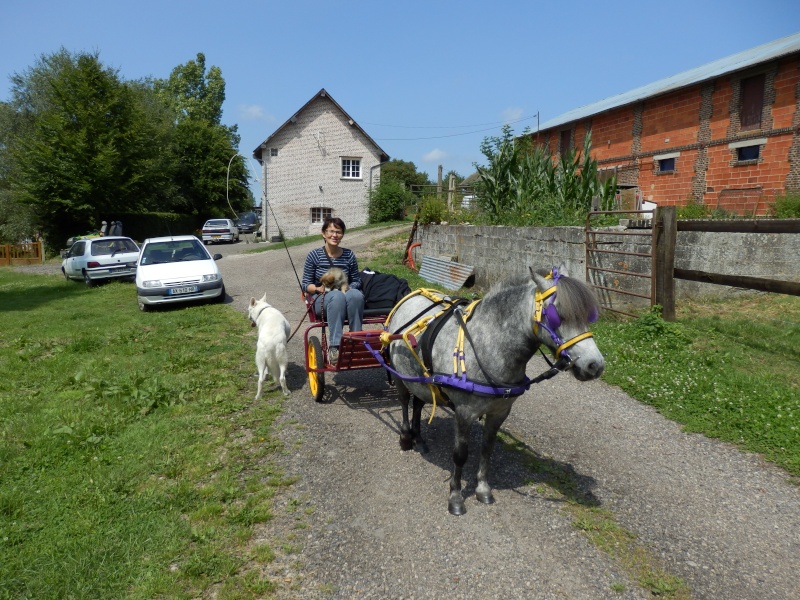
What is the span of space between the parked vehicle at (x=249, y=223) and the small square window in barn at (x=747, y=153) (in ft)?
106

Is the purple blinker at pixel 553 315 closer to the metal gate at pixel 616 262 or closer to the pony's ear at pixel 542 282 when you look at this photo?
the pony's ear at pixel 542 282

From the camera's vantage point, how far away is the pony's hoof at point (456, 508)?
3.86 metres

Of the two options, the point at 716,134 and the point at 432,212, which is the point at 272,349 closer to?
the point at 432,212

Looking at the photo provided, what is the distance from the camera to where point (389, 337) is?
4469 mm

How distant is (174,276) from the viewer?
12586 mm

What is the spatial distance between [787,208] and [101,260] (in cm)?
2050

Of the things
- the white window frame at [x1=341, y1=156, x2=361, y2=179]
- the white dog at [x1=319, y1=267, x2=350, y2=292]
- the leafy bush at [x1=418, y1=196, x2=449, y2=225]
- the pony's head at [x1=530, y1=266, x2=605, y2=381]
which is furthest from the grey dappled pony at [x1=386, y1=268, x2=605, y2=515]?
the white window frame at [x1=341, y1=156, x2=361, y2=179]

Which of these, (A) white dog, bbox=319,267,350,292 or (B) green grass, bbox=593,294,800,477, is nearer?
(B) green grass, bbox=593,294,800,477

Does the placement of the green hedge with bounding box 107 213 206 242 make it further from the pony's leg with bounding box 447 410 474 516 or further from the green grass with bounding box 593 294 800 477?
the pony's leg with bounding box 447 410 474 516

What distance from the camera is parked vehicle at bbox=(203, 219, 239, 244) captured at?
3675cm

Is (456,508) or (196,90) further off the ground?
(196,90)

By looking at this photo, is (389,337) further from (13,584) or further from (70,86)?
(70,86)

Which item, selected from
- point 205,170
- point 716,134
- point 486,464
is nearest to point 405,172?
point 205,170

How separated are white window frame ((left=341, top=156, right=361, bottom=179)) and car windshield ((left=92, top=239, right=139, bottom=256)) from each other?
822 inches
